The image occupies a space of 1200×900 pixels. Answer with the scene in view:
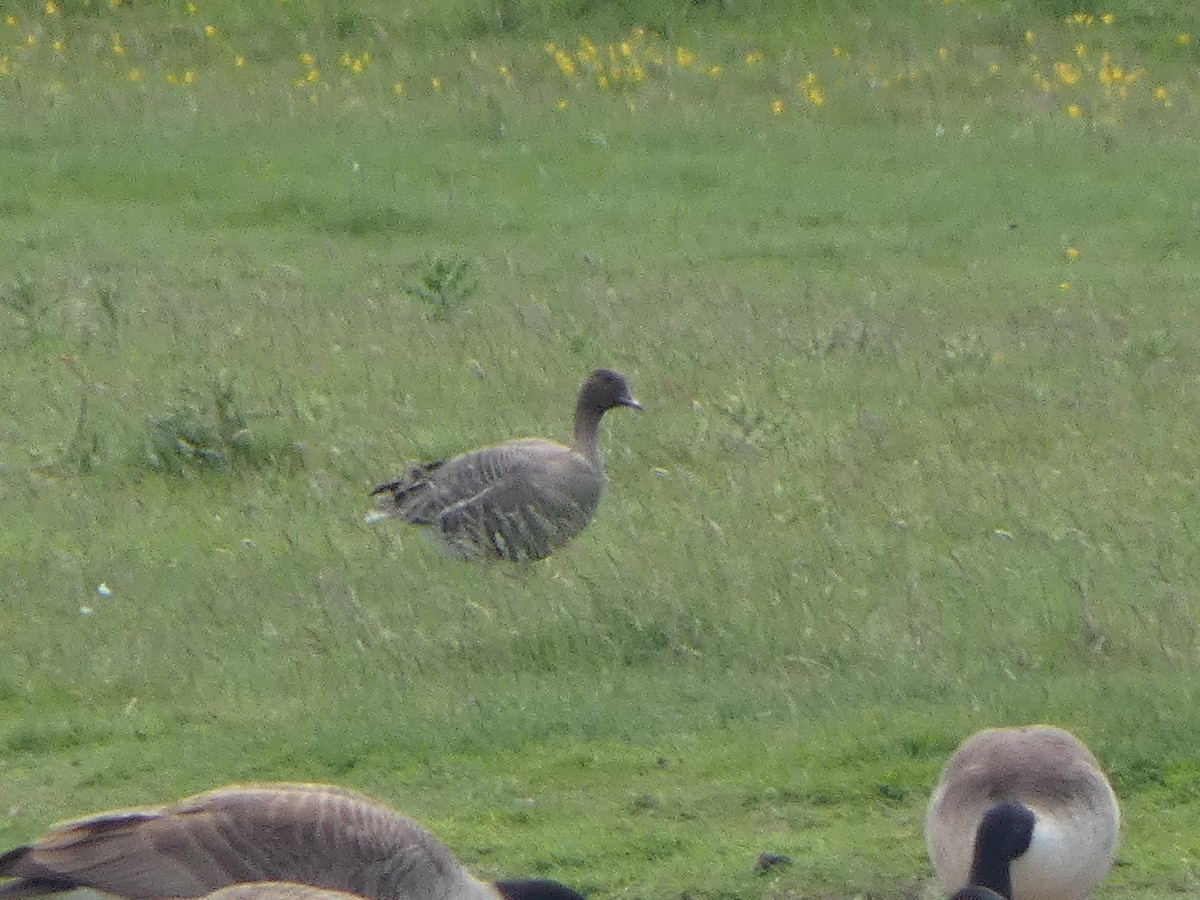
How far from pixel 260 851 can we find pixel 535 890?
627mm

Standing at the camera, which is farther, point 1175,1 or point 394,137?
point 1175,1

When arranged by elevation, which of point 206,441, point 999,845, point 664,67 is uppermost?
point 664,67

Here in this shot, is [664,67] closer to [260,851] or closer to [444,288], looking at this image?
[444,288]

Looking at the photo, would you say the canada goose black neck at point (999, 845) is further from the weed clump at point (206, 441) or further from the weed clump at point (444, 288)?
the weed clump at point (444, 288)

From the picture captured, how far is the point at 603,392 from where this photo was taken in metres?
9.74

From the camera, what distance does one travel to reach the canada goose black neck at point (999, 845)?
5055 mm

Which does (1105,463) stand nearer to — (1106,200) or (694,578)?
(694,578)

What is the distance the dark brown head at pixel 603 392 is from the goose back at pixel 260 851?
4654 mm

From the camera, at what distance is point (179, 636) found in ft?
26.0

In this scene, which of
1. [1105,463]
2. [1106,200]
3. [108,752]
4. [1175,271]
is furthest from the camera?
[1106,200]

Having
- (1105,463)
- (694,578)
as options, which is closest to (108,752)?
(694,578)

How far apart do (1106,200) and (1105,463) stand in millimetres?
7335

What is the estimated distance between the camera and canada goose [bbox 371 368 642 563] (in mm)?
8953

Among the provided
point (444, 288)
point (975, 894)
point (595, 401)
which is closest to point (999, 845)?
point (975, 894)
